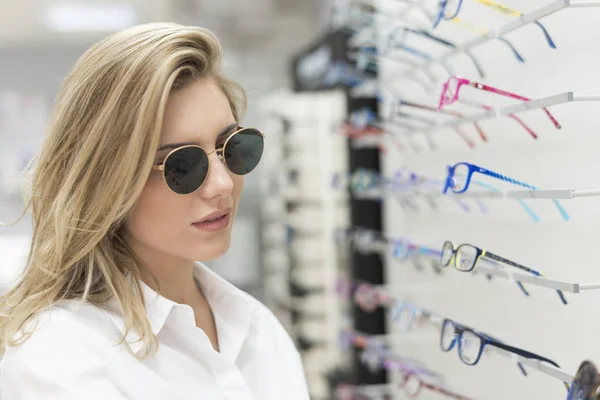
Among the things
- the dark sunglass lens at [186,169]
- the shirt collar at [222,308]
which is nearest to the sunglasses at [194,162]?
the dark sunglass lens at [186,169]

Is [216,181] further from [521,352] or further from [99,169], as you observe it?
[521,352]

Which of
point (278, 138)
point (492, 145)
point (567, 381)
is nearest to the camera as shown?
point (567, 381)

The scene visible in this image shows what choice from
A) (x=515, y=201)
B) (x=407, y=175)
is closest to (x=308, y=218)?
(x=407, y=175)

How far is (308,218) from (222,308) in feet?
9.40

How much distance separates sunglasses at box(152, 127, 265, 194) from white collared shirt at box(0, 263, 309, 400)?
0.27 m

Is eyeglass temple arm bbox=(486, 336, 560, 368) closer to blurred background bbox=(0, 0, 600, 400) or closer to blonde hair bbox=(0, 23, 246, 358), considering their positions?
blurred background bbox=(0, 0, 600, 400)

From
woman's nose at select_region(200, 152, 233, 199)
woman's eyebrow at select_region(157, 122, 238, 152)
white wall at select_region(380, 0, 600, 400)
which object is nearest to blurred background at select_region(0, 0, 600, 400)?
white wall at select_region(380, 0, 600, 400)

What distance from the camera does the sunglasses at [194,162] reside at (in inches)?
61.8

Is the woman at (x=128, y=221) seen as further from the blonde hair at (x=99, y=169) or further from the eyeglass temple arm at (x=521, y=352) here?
the eyeglass temple arm at (x=521, y=352)

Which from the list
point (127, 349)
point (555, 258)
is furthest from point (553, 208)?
point (127, 349)

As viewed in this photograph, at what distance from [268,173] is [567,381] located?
4014 mm

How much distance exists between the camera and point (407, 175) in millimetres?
2426

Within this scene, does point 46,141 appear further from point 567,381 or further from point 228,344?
point 567,381

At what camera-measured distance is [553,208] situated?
183 centimetres
